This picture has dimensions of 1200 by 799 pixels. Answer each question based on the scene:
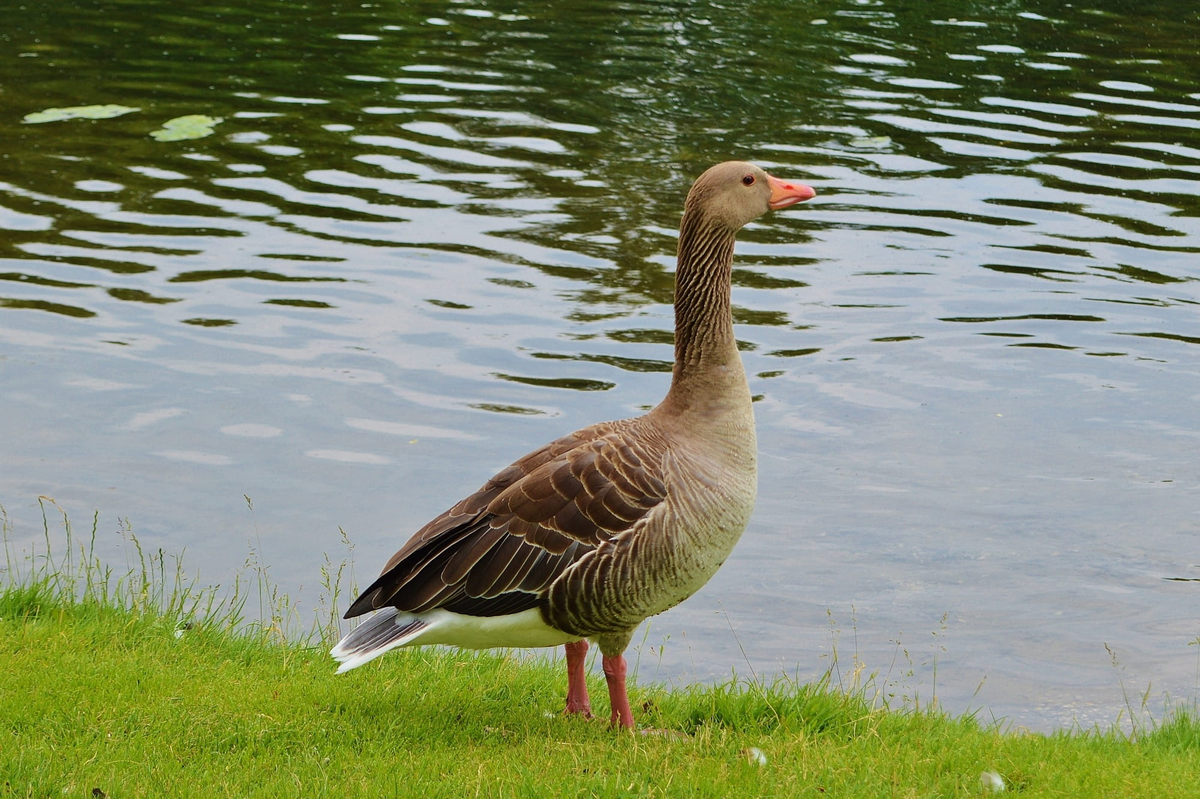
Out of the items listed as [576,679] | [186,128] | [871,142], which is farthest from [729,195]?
[186,128]

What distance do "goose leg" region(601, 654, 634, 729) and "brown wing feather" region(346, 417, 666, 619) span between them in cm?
59

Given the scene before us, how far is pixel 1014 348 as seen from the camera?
48.2 ft

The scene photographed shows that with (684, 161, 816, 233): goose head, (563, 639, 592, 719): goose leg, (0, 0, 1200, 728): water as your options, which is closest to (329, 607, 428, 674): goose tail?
(563, 639, 592, 719): goose leg

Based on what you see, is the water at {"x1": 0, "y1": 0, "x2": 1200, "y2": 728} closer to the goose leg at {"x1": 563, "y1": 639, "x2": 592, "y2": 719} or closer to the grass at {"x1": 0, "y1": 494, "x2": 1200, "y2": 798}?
the grass at {"x1": 0, "y1": 494, "x2": 1200, "y2": 798}

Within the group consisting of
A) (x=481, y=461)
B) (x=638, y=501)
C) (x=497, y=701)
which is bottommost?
(x=481, y=461)

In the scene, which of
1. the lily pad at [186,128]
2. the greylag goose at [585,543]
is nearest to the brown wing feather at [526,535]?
the greylag goose at [585,543]

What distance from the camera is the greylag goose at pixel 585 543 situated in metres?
6.40

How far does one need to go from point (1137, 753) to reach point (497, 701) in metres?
3.21

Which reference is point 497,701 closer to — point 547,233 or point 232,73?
point 547,233

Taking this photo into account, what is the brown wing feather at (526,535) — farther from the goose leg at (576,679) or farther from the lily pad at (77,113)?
the lily pad at (77,113)

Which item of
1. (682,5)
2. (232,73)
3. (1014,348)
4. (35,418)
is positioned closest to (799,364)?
(1014,348)

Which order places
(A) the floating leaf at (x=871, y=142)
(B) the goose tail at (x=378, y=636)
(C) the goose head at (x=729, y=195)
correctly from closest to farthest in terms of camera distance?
(B) the goose tail at (x=378, y=636)
(C) the goose head at (x=729, y=195)
(A) the floating leaf at (x=871, y=142)

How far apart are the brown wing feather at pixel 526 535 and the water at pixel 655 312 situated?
2612mm

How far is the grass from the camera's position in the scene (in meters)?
5.62
